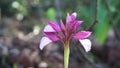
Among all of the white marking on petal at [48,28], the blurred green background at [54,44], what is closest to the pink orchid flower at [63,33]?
the white marking on petal at [48,28]

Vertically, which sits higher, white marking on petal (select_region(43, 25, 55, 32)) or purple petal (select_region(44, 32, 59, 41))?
white marking on petal (select_region(43, 25, 55, 32))

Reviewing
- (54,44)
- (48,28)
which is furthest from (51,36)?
(54,44)

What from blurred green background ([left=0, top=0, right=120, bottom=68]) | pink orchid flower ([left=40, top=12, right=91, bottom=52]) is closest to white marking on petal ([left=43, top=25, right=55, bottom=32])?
pink orchid flower ([left=40, top=12, right=91, bottom=52])

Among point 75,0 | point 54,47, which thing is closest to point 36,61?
point 54,47

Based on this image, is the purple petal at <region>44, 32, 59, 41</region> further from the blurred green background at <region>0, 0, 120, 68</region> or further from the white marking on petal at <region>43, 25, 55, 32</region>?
the blurred green background at <region>0, 0, 120, 68</region>

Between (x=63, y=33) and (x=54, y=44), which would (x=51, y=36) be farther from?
(x=54, y=44)

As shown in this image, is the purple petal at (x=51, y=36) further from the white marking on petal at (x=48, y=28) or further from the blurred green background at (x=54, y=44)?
the blurred green background at (x=54, y=44)

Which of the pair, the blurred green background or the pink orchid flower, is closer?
the pink orchid flower

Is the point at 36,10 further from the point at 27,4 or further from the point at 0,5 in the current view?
the point at 0,5
